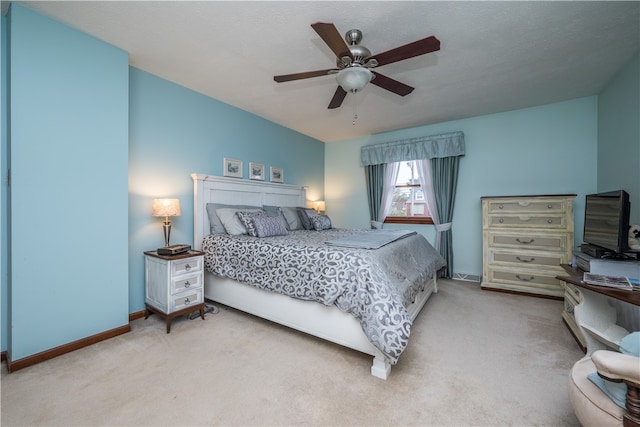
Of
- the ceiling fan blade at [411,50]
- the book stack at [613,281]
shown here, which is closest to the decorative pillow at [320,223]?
the ceiling fan blade at [411,50]

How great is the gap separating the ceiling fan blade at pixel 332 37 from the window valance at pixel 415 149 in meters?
2.86

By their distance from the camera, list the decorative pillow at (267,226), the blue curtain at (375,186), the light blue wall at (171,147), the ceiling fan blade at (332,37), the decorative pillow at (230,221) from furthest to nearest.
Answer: the blue curtain at (375,186) → the decorative pillow at (230,221) → the decorative pillow at (267,226) → the light blue wall at (171,147) → the ceiling fan blade at (332,37)

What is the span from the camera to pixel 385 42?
2131mm

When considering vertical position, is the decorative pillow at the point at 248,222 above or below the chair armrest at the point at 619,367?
above

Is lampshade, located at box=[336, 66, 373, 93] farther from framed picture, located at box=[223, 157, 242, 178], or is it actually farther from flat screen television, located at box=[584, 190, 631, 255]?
framed picture, located at box=[223, 157, 242, 178]

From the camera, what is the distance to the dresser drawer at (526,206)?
3111mm

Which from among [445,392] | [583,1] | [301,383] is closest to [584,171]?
[583,1]

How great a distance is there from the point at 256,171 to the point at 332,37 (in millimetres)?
2541

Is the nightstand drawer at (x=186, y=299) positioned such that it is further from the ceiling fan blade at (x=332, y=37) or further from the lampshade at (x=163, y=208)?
the ceiling fan blade at (x=332, y=37)

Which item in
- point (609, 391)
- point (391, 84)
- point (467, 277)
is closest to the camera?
point (609, 391)

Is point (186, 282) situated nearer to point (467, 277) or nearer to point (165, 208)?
point (165, 208)

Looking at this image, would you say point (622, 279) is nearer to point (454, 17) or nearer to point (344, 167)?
point (454, 17)

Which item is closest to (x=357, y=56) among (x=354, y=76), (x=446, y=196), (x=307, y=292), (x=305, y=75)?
(x=354, y=76)

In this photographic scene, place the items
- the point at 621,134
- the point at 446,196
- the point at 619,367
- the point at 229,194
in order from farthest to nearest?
the point at 446,196
the point at 229,194
the point at 621,134
the point at 619,367
